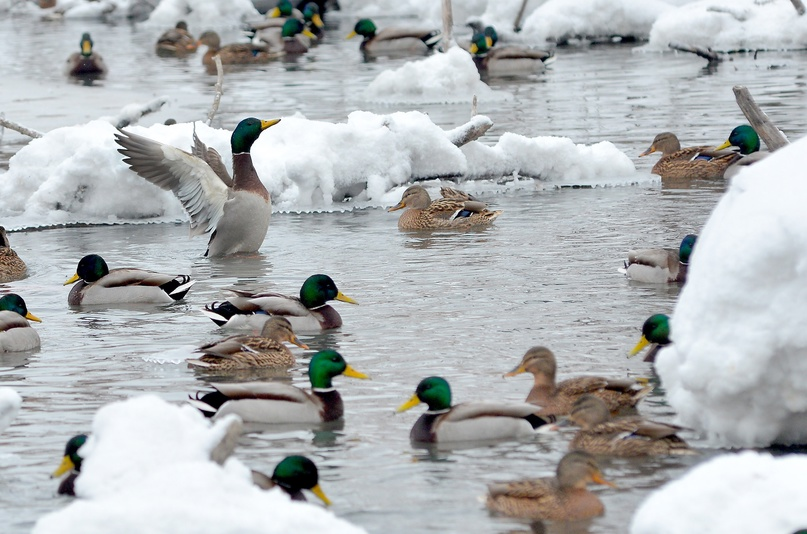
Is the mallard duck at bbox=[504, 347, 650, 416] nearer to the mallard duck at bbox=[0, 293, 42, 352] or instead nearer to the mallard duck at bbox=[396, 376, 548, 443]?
the mallard duck at bbox=[396, 376, 548, 443]

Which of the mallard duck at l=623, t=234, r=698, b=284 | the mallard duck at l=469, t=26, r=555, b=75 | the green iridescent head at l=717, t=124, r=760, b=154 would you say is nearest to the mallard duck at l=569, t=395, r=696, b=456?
the mallard duck at l=623, t=234, r=698, b=284

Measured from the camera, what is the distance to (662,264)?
10641 mm

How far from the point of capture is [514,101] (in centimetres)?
2239

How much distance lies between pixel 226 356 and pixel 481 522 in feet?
9.56

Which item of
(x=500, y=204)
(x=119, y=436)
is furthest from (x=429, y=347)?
(x=500, y=204)

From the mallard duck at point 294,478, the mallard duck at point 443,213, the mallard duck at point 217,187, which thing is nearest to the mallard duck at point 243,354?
the mallard duck at point 294,478

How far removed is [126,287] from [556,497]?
17.6 feet

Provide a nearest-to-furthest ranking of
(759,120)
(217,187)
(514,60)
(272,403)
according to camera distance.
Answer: (272,403), (759,120), (217,187), (514,60)

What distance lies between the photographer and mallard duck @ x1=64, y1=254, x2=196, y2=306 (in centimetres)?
1078

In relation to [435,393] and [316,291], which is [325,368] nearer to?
[435,393]

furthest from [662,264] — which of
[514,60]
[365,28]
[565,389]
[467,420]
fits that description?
[365,28]

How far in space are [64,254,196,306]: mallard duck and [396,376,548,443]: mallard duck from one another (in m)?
3.89

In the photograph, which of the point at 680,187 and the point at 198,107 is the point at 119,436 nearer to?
the point at 680,187

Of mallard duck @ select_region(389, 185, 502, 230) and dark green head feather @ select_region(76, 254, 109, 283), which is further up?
dark green head feather @ select_region(76, 254, 109, 283)
